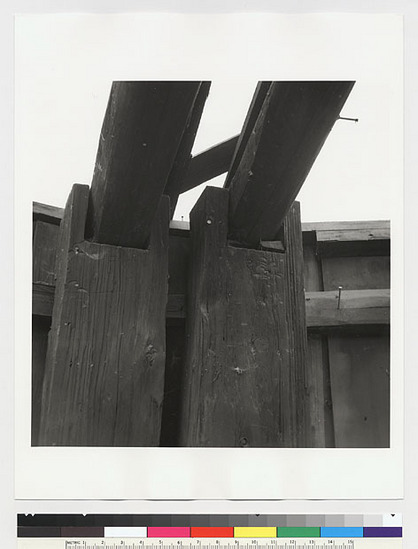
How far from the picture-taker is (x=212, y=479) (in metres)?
0.61

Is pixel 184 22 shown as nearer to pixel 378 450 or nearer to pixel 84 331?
pixel 84 331

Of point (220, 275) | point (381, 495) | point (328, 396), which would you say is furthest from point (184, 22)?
point (381, 495)

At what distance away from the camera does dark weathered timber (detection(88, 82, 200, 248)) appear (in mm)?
525

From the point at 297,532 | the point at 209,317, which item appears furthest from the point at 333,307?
the point at 297,532

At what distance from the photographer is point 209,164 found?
59cm

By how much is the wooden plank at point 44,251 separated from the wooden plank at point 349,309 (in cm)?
27

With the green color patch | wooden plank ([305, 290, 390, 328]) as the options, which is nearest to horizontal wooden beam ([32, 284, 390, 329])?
wooden plank ([305, 290, 390, 328])

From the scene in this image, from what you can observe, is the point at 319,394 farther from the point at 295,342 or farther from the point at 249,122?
the point at 249,122

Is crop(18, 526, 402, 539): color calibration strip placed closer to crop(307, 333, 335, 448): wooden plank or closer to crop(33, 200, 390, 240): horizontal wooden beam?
crop(307, 333, 335, 448): wooden plank

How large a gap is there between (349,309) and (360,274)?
40mm

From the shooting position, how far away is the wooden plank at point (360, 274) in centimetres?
61

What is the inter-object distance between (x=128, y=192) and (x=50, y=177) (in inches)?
4.0

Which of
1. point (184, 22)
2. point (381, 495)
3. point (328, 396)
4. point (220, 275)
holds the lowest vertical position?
point (381, 495)

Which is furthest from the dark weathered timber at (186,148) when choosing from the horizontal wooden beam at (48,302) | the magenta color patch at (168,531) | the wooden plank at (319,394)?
the magenta color patch at (168,531)
